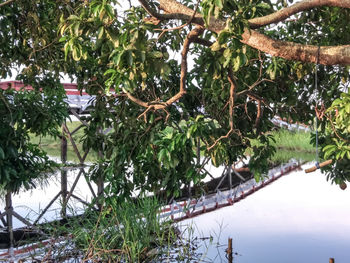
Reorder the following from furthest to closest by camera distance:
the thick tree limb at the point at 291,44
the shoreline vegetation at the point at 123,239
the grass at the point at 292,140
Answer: the grass at the point at 292,140
the shoreline vegetation at the point at 123,239
the thick tree limb at the point at 291,44

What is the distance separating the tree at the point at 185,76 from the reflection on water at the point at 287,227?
5.28 feet

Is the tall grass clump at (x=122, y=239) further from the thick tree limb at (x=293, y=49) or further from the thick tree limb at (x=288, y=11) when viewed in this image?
the thick tree limb at (x=288, y=11)

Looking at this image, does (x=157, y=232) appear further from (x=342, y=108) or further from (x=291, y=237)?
(x=291, y=237)

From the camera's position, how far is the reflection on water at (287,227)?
736 cm

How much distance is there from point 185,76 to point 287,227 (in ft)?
20.3

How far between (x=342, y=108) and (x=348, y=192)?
942 cm

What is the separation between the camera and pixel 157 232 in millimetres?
5488

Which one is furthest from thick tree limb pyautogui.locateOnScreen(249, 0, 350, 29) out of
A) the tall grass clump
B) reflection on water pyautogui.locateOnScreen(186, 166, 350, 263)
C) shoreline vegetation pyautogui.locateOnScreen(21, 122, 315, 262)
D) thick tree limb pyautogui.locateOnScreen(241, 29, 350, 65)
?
reflection on water pyautogui.locateOnScreen(186, 166, 350, 263)

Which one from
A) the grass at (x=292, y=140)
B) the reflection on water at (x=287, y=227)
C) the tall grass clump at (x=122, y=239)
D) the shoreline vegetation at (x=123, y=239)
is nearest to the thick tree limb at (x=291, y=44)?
the shoreline vegetation at (x=123, y=239)

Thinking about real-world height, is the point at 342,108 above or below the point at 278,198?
above

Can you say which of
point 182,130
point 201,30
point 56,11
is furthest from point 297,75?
point 56,11

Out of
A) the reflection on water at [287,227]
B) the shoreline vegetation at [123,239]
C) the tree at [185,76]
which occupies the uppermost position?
the tree at [185,76]

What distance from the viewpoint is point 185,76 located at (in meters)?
3.91

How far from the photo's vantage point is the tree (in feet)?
12.3
